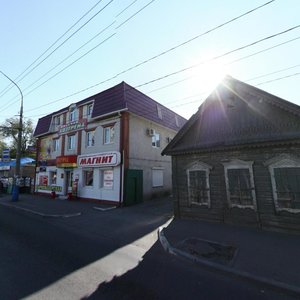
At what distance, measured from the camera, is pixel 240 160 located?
9.56 m

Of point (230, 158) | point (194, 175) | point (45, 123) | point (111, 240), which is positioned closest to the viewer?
point (111, 240)

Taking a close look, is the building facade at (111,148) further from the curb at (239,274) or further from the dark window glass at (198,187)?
the curb at (239,274)

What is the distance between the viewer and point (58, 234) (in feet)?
27.7

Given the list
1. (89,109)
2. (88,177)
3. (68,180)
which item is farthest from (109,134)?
(68,180)

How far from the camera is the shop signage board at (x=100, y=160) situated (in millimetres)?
15531

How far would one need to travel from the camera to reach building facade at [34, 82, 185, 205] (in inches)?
629

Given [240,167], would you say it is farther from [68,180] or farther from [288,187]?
[68,180]

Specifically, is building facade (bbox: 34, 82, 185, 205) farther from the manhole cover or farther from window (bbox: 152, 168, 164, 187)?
the manhole cover

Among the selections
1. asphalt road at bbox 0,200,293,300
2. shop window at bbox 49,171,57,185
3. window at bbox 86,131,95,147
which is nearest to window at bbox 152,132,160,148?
window at bbox 86,131,95,147

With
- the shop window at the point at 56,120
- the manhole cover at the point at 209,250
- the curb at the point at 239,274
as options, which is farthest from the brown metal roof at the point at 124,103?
the curb at the point at 239,274

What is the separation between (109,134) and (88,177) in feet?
14.0

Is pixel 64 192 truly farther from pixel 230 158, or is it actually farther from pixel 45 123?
pixel 230 158

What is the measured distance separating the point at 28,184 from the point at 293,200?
86.9ft

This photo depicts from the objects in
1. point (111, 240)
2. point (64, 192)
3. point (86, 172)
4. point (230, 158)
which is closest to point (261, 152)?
point (230, 158)
